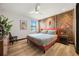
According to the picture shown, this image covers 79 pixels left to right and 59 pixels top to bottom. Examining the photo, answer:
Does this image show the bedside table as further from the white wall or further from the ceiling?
the white wall

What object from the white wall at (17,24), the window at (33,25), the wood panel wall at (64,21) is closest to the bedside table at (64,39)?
the wood panel wall at (64,21)

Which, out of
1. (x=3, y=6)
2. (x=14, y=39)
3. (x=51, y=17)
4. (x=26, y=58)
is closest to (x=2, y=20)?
(x=3, y=6)

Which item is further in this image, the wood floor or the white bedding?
the white bedding

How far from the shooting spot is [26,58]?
2.27 metres

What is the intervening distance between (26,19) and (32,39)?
578 millimetres

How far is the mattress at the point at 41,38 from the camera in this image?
94.1 inches

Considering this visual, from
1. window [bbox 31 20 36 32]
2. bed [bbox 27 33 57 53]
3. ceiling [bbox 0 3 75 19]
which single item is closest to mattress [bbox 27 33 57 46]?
bed [bbox 27 33 57 53]

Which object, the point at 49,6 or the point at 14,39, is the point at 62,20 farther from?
the point at 14,39

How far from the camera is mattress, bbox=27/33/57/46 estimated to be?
2.39 metres

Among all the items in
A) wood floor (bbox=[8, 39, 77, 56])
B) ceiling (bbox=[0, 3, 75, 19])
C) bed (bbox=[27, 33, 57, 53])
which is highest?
ceiling (bbox=[0, 3, 75, 19])

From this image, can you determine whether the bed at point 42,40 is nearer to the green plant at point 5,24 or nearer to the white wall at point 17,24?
the white wall at point 17,24

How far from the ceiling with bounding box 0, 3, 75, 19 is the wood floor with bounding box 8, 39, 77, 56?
79cm

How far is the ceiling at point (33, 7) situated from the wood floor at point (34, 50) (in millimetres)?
787

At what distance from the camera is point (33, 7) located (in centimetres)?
232
